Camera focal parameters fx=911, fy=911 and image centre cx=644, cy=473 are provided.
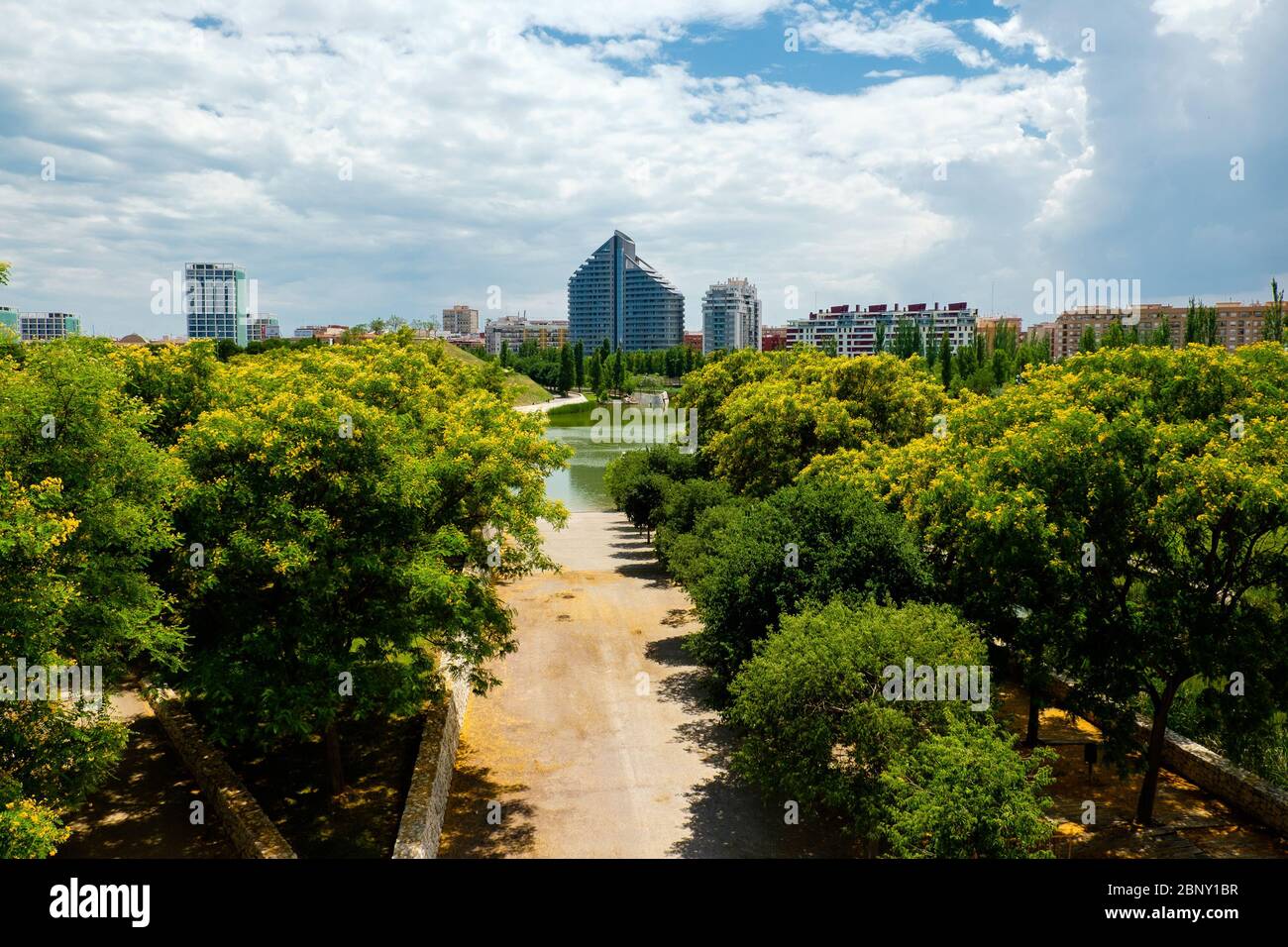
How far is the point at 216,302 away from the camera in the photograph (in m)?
167

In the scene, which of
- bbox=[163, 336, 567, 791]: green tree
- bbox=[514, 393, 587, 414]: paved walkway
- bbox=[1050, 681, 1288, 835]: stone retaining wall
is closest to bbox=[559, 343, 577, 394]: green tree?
bbox=[514, 393, 587, 414]: paved walkway

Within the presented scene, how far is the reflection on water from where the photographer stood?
2125 inches

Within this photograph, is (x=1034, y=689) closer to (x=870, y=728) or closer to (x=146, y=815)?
(x=870, y=728)

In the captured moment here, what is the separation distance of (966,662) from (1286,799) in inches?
249

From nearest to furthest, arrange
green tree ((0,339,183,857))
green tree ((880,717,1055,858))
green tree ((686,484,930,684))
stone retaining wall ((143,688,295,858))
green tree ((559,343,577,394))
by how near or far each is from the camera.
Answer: green tree ((0,339,183,857)) → green tree ((880,717,1055,858)) → stone retaining wall ((143,688,295,858)) → green tree ((686,484,930,684)) → green tree ((559,343,577,394))

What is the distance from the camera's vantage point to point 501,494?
1684 centimetres

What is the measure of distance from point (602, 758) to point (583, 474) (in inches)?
1858

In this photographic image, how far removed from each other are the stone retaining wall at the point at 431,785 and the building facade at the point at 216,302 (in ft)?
445

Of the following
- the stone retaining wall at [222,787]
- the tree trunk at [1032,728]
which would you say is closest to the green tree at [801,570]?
the tree trunk at [1032,728]

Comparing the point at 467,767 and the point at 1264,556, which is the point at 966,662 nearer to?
the point at 1264,556

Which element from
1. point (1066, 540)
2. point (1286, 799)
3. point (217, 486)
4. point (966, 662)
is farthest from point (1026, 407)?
point (217, 486)

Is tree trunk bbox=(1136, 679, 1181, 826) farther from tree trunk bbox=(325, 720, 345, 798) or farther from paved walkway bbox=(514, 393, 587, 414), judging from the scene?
paved walkway bbox=(514, 393, 587, 414)

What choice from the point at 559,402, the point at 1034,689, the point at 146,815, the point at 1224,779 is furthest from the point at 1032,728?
the point at 559,402

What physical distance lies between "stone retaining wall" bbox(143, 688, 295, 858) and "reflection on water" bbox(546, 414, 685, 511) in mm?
18566
